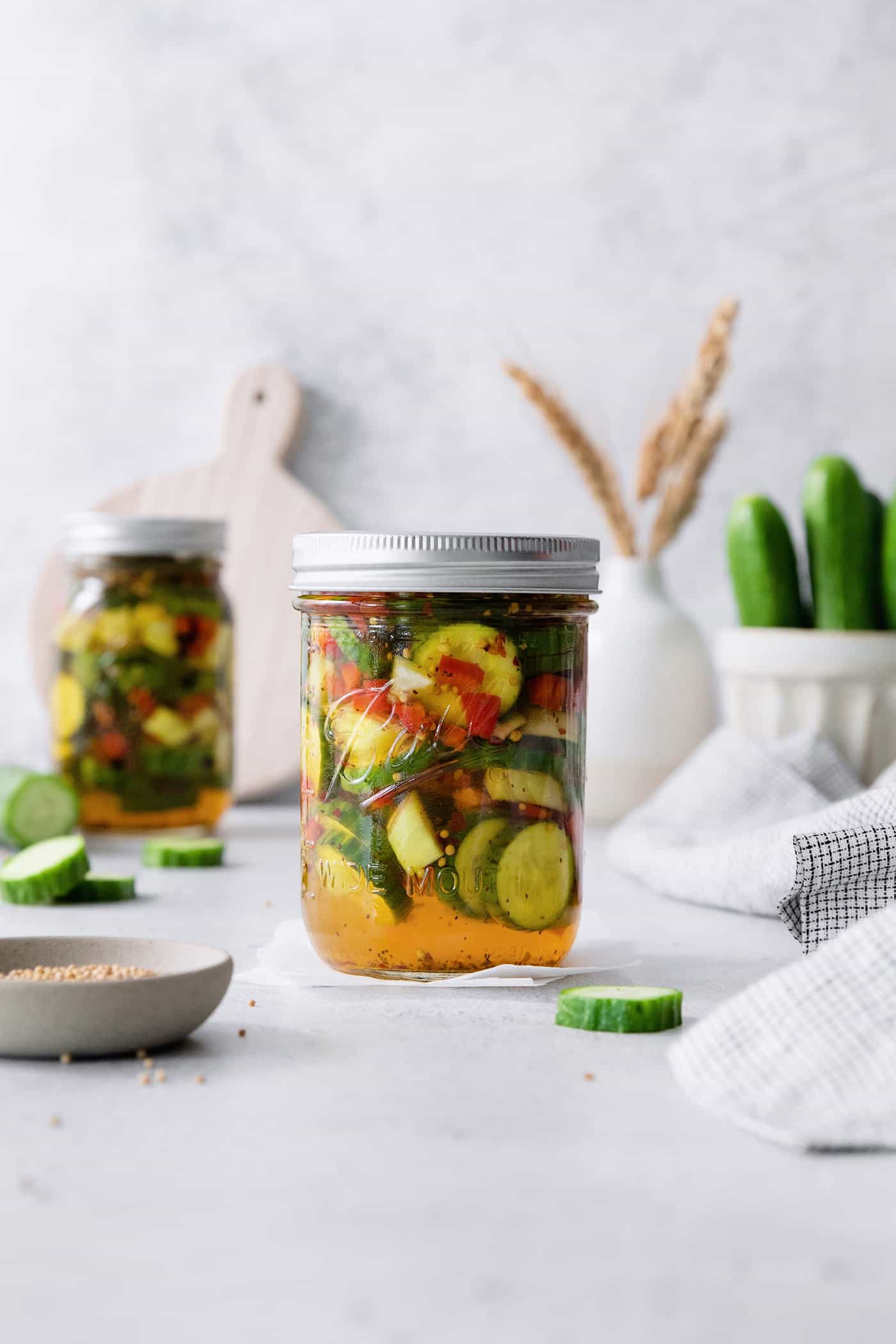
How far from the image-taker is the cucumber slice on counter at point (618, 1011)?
814mm

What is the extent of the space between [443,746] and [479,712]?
0.09ft

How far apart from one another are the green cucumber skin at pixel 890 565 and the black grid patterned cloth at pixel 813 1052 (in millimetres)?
776

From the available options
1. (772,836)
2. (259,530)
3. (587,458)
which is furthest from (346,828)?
(259,530)

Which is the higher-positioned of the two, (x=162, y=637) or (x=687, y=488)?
(x=687, y=488)

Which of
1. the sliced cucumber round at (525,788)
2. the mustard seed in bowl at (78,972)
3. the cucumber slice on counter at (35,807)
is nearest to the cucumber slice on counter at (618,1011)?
the sliced cucumber round at (525,788)

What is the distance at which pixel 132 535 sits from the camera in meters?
1.51

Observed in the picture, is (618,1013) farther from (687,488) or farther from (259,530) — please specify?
(259,530)

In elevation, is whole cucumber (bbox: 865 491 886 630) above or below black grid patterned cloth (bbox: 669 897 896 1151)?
above

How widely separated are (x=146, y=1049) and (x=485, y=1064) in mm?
166

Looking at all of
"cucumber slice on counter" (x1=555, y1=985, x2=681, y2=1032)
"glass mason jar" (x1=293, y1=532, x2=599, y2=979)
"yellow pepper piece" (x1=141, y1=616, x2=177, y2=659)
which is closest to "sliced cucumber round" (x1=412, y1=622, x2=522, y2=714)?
"glass mason jar" (x1=293, y1=532, x2=599, y2=979)

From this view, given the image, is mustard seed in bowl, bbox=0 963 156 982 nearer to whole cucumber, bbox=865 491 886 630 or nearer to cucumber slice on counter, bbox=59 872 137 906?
cucumber slice on counter, bbox=59 872 137 906

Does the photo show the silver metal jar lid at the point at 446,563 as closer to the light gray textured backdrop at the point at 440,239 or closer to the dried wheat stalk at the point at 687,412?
the dried wheat stalk at the point at 687,412

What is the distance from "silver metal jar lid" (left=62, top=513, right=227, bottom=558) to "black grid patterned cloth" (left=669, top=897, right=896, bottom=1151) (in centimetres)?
93

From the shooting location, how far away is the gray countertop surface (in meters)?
0.49
